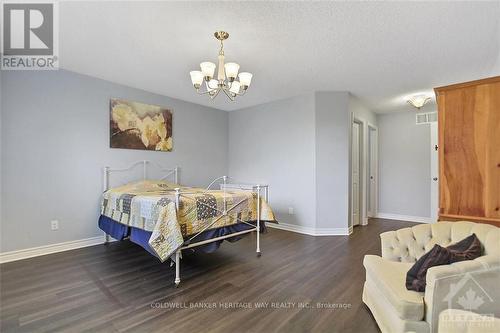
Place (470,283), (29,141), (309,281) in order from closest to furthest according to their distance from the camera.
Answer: (470,283), (309,281), (29,141)

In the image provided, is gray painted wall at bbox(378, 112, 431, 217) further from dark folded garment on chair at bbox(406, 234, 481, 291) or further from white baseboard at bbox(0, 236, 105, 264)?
white baseboard at bbox(0, 236, 105, 264)

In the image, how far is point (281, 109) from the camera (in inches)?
186

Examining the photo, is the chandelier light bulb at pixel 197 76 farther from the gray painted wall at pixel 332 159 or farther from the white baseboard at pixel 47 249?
the white baseboard at pixel 47 249

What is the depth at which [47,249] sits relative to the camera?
3.18m

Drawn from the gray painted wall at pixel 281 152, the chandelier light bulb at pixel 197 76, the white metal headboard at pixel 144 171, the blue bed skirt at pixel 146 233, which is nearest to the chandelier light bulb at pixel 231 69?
the chandelier light bulb at pixel 197 76

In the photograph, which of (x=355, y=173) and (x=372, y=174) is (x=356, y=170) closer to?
(x=355, y=173)

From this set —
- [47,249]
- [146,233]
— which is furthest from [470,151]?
[47,249]

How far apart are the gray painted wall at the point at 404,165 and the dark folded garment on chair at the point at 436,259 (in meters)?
4.38

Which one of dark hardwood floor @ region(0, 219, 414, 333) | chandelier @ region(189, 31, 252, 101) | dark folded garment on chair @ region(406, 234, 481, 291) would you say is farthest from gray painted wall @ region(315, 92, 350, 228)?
dark folded garment on chair @ region(406, 234, 481, 291)

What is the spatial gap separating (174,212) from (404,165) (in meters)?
→ 5.33

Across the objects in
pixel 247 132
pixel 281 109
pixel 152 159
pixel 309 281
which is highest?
pixel 281 109

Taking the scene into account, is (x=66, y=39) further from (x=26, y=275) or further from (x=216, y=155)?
(x=216, y=155)

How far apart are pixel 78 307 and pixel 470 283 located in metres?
2.72

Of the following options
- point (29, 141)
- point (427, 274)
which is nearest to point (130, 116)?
point (29, 141)
